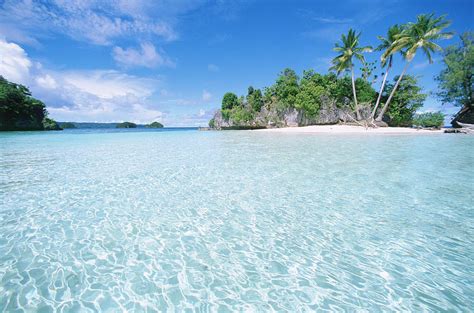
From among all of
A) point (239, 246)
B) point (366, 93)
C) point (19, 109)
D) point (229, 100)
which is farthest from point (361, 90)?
point (19, 109)

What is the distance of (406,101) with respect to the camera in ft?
112

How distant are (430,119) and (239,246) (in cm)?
4030

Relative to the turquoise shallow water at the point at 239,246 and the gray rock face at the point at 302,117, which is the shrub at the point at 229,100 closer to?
the gray rock face at the point at 302,117

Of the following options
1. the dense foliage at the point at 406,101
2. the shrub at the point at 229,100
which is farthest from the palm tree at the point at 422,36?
the shrub at the point at 229,100

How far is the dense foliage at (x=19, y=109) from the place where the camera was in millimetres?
41438

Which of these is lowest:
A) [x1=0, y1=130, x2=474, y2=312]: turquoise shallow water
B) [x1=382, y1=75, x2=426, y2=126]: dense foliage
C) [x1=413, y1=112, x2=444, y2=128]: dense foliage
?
[x1=0, y1=130, x2=474, y2=312]: turquoise shallow water

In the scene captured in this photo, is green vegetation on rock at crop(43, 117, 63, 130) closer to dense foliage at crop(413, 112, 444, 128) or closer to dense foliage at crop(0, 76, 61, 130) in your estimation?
dense foliage at crop(0, 76, 61, 130)

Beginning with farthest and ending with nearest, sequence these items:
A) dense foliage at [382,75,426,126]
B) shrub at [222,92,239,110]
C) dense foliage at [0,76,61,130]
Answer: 1. shrub at [222,92,239,110]
2. dense foliage at [0,76,61,130]
3. dense foliage at [382,75,426,126]

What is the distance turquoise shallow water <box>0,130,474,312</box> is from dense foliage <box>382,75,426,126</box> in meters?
34.6

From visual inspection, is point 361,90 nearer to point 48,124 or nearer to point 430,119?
point 430,119

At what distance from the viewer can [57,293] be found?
94.3 inches

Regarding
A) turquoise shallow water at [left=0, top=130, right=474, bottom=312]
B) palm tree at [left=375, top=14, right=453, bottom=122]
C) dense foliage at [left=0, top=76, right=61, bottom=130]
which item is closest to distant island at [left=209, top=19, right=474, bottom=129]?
palm tree at [left=375, top=14, right=453, bottom=122]

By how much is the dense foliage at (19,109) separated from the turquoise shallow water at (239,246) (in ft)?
168

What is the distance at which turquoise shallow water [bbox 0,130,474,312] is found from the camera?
2.35 meters
